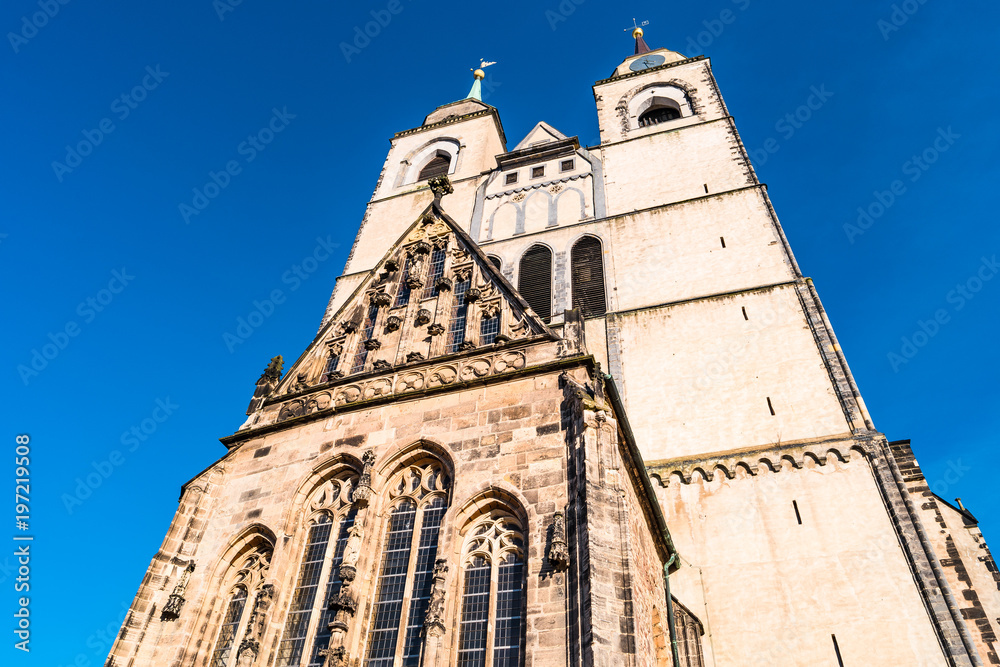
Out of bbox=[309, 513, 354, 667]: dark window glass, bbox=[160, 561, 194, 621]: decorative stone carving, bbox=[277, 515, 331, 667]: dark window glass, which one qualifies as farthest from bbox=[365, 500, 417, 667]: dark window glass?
bbox=[160, 561, 194, 621]: decorative stone carving

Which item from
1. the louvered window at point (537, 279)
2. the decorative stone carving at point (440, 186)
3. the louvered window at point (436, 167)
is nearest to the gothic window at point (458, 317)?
the decorative stone carving at point (440, 186)

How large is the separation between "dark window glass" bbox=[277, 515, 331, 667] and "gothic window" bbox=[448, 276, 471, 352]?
132 inches

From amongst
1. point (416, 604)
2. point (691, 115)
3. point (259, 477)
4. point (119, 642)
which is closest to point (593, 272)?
point (691, 115)

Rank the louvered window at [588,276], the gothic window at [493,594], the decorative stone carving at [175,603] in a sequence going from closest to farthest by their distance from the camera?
1. the gothic window at [493,594]
2. the decorative stone carving at [175,603]
3. the louvered window at [588,276]

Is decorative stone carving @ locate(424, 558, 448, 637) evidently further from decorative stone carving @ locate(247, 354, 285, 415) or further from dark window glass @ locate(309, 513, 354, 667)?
decorative stone carving @ locate(247, 354, 285, 415)

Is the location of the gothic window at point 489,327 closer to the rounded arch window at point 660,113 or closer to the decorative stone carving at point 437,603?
the decorative stone carving at point 437,603

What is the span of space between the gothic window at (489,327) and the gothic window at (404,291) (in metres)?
1.76

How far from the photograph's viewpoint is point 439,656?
7754 mm

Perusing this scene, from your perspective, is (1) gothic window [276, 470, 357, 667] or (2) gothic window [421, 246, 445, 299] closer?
(1) gothic window [276, 470, 357, 667]

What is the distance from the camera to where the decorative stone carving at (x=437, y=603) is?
7.91 metres

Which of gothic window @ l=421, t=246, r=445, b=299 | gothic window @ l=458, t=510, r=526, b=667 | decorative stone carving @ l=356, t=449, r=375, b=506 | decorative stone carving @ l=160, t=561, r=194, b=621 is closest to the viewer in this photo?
gothic window @ l=458, t=510, r=526, b=667

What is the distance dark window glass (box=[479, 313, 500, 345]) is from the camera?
11508 mm

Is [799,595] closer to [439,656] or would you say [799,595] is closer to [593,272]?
[439,656]

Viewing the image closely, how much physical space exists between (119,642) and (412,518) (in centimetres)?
397
